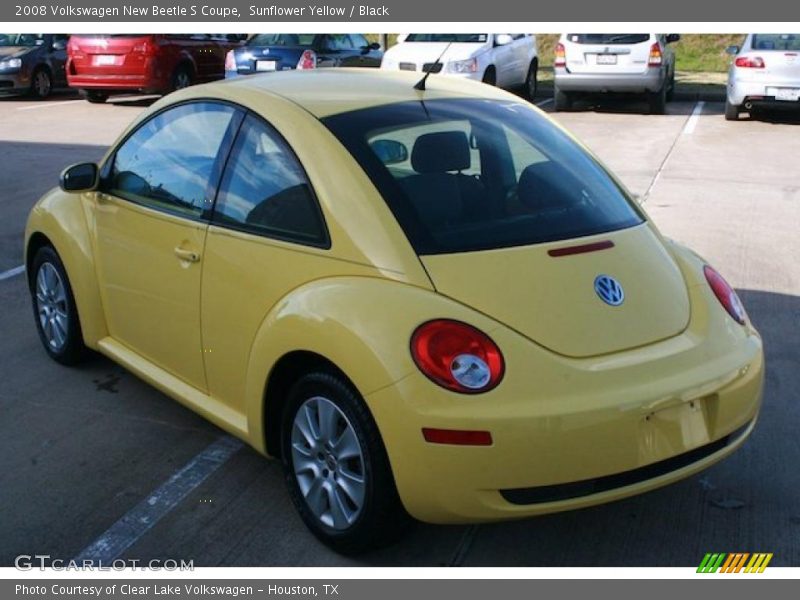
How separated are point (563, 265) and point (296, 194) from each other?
982 millimetres

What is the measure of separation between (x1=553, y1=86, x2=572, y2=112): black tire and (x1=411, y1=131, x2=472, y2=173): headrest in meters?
12.9

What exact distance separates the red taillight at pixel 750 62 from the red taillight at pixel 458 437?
1295 cm

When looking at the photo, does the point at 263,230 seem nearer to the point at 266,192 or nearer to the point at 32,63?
the point at 266,192

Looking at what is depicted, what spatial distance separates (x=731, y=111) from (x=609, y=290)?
12802 mm

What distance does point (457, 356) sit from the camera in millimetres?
2965

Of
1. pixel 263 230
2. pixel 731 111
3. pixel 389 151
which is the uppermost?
pixel 389 151

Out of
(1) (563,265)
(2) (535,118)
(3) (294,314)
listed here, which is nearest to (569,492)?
(1) (563,265)

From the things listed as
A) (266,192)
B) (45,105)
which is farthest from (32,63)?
(266,192)

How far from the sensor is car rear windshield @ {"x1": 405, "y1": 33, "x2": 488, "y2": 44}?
52.7 ft

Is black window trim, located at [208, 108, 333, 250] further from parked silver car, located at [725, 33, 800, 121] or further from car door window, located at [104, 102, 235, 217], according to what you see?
parked silver car, located at [725, 33, 800, 121]

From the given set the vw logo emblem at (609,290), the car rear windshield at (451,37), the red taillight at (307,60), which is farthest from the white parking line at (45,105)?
the vw logo emblem at (609,290)

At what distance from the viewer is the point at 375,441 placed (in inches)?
120

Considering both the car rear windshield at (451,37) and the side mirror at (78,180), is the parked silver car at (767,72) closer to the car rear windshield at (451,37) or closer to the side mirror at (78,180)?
the car rear windshield at (451,37)

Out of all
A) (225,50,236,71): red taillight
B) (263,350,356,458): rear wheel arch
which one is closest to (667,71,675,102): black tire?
(225,50,236,71): red taillight
